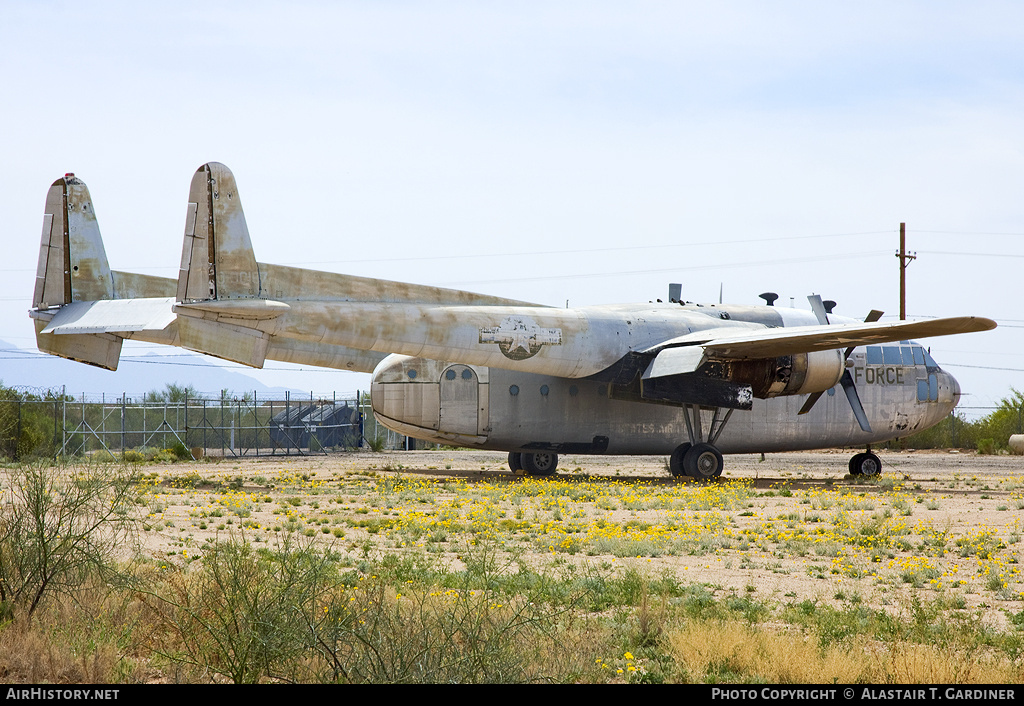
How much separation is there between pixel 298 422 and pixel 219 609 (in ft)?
147

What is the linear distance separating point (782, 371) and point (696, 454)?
10.1ft

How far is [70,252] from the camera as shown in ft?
74.0

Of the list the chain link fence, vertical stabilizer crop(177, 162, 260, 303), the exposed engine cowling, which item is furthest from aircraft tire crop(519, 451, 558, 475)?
the chain link fence

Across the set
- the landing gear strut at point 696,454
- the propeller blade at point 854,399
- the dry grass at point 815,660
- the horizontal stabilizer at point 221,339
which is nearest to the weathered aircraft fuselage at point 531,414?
the landing gear strut at point 696,454

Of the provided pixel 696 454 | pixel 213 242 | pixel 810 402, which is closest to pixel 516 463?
pixel 696 454

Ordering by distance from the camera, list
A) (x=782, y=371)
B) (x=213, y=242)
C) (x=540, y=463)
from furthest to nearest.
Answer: (x=540, y=463) < (x=782, y=371) < (x=213, y=242)

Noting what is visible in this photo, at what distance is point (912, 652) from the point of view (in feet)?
23.7

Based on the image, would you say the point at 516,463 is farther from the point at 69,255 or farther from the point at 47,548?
the point at 47,548

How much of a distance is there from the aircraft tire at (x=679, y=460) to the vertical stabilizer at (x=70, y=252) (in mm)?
14740

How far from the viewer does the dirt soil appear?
1095 cm

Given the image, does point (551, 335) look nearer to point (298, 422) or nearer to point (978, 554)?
point (978, 554)

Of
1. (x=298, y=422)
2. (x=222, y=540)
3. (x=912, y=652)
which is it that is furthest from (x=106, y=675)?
(x=298, y=422)

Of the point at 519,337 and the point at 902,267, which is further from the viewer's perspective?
the point at 902,267

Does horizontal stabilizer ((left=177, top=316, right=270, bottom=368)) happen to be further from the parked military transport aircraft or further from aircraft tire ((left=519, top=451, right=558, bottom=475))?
aircraft tire ((left=519, top=451, right=558, bottom=475))
